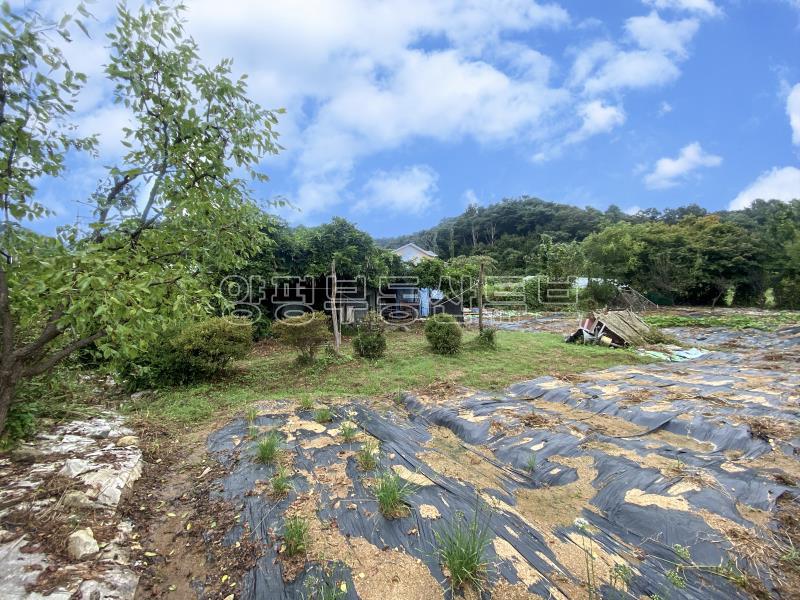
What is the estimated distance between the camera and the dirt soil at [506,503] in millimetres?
2102

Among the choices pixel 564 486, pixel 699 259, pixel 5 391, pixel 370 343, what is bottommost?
pixel 564 486

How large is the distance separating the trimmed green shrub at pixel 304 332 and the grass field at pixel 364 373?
0.36 metres

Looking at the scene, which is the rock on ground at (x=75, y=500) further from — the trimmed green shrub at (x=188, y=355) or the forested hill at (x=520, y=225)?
the forested hill at (x=520, y=225)

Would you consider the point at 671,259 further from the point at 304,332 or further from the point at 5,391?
the point at 5,391

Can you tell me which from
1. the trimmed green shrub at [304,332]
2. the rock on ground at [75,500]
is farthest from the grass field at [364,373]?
the rock on ground at [75,500]

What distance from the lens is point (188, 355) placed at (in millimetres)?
6535

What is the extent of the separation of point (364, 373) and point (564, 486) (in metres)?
4.67

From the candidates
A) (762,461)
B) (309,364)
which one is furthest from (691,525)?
(309,364)

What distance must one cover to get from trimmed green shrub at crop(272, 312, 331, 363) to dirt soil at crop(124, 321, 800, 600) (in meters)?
2.73

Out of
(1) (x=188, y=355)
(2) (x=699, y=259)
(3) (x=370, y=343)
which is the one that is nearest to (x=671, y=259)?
(2) (x=699, y=259)

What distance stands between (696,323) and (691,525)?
48.2 ft

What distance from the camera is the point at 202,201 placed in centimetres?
258

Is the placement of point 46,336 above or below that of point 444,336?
above

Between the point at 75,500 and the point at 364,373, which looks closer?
the point at 75,500
